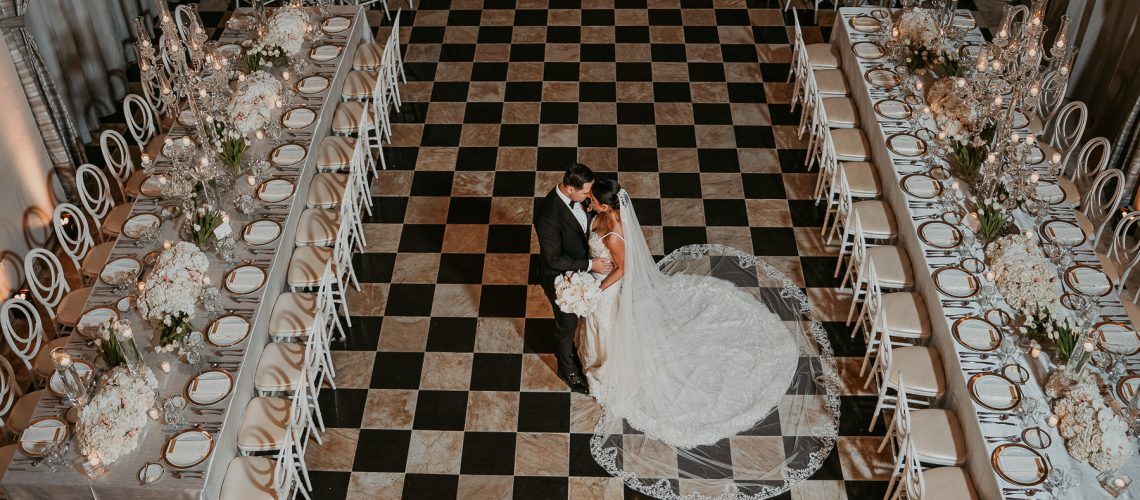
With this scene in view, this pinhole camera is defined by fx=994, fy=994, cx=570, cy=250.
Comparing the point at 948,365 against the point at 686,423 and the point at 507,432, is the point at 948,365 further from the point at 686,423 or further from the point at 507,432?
the point at 507,432

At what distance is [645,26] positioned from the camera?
33.7 feet

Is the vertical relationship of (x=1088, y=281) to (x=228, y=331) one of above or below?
above

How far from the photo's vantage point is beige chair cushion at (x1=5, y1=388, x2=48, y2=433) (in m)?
5.88

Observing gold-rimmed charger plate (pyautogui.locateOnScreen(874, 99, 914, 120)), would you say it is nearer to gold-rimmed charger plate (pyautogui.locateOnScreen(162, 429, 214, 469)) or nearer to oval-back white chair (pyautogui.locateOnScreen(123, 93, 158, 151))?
gold-rimmed charger plate (pyautogui.locateOnScreen(162, 429, 214, 469))

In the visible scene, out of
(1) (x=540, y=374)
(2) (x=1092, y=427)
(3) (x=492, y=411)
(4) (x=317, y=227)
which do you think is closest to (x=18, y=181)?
(4) (x=317, y=227)

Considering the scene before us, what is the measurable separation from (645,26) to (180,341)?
6.07 m

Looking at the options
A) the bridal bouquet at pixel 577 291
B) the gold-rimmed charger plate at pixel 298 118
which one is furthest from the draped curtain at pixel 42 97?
the bridal bouquet at pixel 577 291

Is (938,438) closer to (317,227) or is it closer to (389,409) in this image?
(389,409)

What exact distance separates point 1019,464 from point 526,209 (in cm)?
422

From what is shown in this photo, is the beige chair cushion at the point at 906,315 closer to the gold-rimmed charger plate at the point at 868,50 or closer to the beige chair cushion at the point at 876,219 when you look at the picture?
the beige chair cushion at the point at 876,219

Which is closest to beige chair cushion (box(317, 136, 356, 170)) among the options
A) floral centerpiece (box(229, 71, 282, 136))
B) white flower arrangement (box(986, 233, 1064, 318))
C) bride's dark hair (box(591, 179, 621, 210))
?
floral centerpiece (box(229, 71, 282, 136))

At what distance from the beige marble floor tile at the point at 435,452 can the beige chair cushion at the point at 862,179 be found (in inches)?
136

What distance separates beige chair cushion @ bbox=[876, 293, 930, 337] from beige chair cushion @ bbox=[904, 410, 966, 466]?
2.15 feet

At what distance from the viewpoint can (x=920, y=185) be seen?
7012 mm
